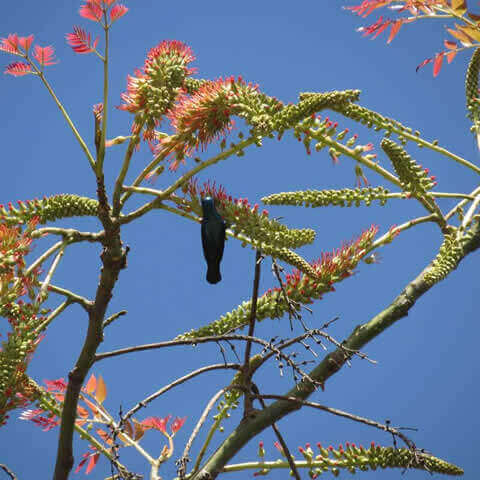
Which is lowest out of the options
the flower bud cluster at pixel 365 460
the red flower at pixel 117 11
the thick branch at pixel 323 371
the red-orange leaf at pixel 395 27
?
the flower bud cluster at pixel 365 460

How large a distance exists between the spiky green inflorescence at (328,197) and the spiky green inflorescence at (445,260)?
0.14m

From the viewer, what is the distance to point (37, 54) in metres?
0.97

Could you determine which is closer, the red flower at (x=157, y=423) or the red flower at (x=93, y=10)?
the red flower at (x=93, y=10)

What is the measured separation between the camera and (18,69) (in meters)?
0.98

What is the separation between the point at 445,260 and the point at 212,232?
1.03 feet

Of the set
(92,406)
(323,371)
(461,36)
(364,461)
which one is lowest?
(364,461)

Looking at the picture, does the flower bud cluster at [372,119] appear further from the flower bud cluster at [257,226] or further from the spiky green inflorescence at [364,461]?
the spiky green inflorescence at [364,461]

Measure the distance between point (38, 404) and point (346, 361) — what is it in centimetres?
45

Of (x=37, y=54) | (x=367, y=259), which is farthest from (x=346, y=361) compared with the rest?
(x=37, y=54)

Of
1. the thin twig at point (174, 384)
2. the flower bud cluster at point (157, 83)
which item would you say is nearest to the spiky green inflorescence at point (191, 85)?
Answer: the flower bud cluster at point (157, 83)

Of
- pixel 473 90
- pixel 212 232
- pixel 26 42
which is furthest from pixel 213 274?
pixel 473 90

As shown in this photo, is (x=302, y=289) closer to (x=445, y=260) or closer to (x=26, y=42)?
(x=445, y=260)

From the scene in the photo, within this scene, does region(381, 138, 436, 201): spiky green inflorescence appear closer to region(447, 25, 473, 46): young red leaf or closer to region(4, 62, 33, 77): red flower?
region(447, 25, 473, 46): young red leaf

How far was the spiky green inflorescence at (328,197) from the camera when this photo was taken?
3.18 ft
